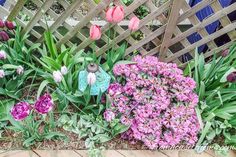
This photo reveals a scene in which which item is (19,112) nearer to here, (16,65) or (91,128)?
(91,128)

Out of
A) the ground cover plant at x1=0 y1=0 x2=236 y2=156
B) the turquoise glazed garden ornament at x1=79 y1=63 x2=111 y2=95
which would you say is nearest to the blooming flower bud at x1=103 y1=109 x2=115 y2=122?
the ground cover plant at x1=0 y1=0 x2=236 y2=156

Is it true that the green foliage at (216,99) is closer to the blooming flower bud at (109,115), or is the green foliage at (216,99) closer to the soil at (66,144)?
the soil at (66,144)

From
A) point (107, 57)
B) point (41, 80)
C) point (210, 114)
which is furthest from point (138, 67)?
point (41, 80)

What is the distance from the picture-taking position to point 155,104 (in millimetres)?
2189

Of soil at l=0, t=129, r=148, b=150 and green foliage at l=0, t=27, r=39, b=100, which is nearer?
soil at l=0, t=129, r=148, b=150

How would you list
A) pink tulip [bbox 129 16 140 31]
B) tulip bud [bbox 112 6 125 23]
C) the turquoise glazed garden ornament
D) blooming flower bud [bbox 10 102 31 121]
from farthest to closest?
the turquoise glazed garden ornament
pink tulip [bbox 129 16 140 31]
tulip bud [bbox 112 6 125 23]
blooming flower bud [bbox 10 102 31 121]

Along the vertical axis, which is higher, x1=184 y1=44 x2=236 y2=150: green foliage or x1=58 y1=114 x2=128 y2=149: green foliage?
x1=184 y1=44 x2=236 y2=150: green foliage

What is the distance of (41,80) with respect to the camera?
8.33ft

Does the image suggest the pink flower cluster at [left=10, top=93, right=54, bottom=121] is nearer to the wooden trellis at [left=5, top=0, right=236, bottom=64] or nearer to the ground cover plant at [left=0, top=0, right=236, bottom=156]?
the ground cover plant at [left=0, top=0, right=236, bottom=156]

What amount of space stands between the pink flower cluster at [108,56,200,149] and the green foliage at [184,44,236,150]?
10cm

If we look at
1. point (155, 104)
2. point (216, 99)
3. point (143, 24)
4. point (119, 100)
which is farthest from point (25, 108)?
point (216, 99)

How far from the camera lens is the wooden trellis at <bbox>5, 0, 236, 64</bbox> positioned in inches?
88.6

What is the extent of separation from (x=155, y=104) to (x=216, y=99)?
452mm

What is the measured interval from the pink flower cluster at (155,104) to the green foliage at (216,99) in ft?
0.33
